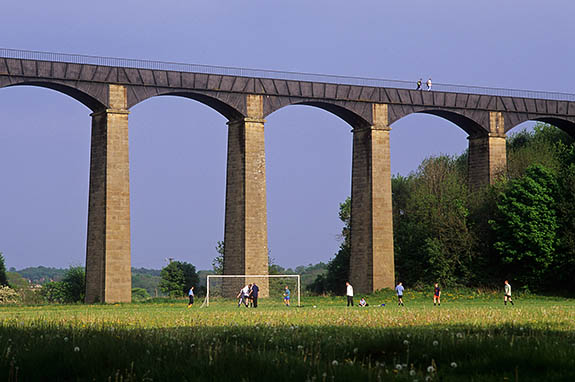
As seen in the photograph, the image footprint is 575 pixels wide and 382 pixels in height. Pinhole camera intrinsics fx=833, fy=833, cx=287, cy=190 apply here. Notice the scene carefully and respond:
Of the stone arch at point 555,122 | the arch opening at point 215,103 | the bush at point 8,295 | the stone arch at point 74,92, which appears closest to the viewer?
the stone arch at point 74,92

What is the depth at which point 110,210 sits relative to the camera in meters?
53.3

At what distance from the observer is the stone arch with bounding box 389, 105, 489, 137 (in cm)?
6469

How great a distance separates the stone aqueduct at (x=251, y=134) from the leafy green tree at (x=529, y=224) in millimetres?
5992

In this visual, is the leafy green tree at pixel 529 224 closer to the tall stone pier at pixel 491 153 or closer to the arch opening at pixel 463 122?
the tall stone pier at pixel 491 153

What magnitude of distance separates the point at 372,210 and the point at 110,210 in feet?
64.4

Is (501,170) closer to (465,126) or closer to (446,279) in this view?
(465,126)

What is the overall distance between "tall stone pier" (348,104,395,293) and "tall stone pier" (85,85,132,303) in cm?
1787

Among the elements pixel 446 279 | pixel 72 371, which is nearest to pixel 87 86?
pixel 446 279

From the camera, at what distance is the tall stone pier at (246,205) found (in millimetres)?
57156

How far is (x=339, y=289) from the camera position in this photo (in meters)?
81.4

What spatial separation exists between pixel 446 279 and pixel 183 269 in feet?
158

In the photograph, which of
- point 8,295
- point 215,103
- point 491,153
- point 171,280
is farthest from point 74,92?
point 171,280

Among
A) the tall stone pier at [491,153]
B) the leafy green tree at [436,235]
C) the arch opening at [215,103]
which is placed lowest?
the leafy green tree at [436,235]

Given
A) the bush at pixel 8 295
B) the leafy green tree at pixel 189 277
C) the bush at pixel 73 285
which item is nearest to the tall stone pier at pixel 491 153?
the bush at pixel 8 295
